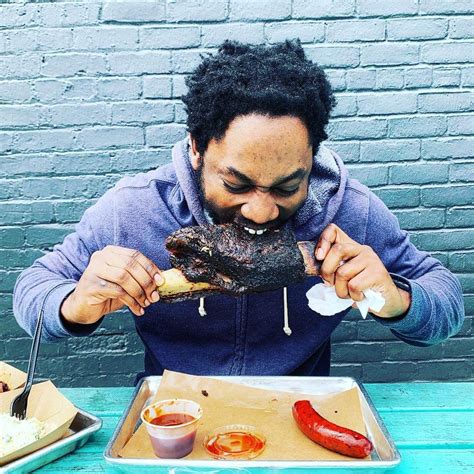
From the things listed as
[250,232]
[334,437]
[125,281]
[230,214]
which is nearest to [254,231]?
[250,232]

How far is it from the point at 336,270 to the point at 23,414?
124 cm

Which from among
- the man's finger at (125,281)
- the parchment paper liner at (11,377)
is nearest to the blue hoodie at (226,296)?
the parchment paper liner at (11,377)

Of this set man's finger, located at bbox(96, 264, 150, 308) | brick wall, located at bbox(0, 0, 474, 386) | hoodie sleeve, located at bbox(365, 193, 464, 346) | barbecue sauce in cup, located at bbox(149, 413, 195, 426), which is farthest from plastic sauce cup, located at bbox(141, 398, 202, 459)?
brick wall, located at bbox(0, 0, 474, 386)

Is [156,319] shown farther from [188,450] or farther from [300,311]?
[188,450]

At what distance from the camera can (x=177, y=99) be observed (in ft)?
12.6

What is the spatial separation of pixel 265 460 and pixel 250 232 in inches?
32.6

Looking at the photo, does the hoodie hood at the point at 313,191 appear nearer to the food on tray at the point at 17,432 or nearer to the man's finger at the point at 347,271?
the man's finger at the point at 347,271

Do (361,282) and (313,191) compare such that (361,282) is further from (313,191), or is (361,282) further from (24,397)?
(24,397)

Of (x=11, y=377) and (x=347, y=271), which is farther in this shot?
(x=11, y=377)

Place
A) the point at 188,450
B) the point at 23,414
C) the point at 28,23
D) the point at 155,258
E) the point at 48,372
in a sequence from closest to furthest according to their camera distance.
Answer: the point at 188,450 → the point at 23,414 → the point at 155,258 → the point at 28,23 → the point at 48,372

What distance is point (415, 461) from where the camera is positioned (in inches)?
84.0

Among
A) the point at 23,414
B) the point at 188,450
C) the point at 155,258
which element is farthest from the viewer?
the point at 155,258

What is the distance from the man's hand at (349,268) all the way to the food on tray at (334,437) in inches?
19.1

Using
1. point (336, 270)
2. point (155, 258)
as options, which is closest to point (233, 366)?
point (155, 258)
